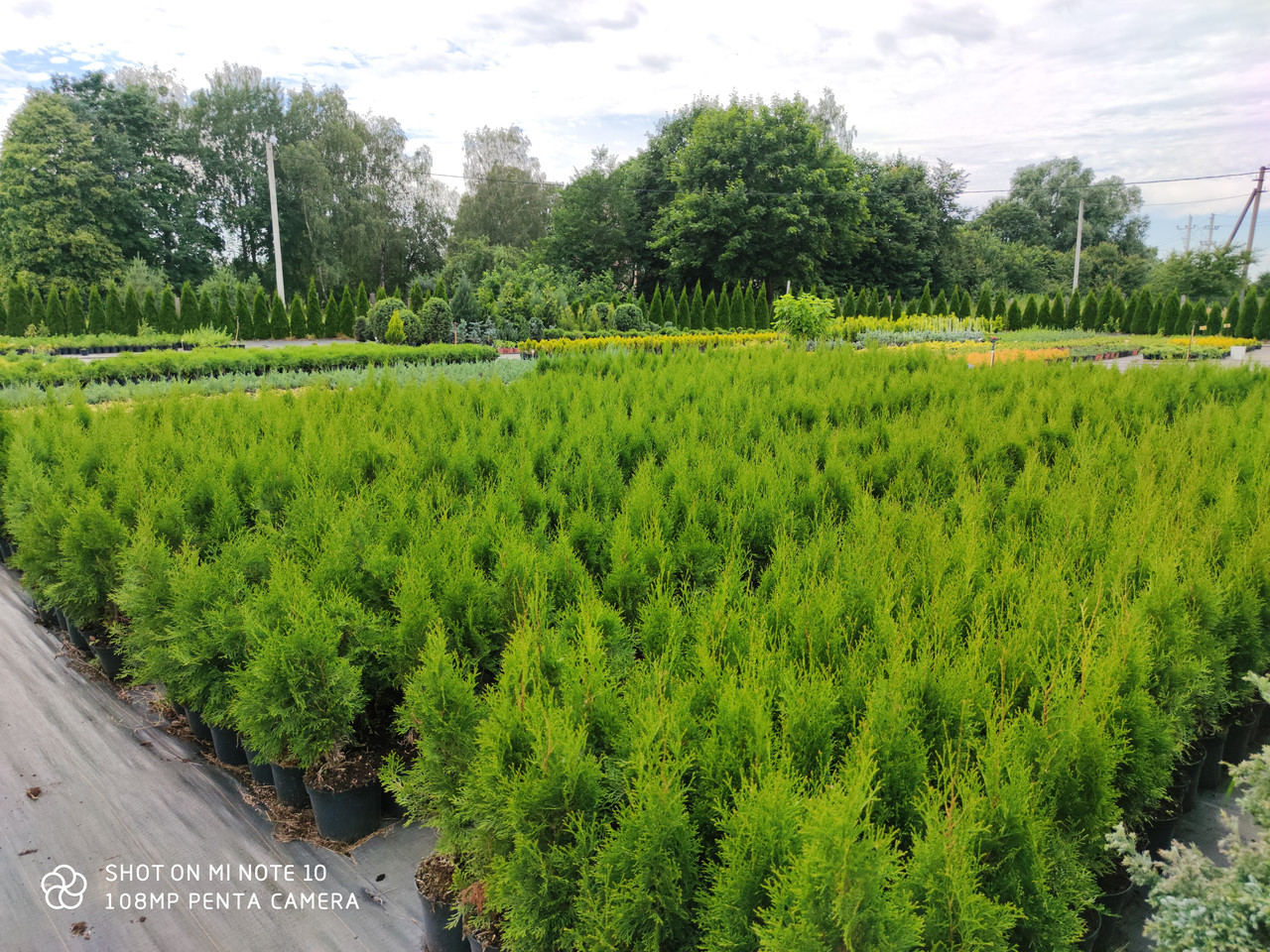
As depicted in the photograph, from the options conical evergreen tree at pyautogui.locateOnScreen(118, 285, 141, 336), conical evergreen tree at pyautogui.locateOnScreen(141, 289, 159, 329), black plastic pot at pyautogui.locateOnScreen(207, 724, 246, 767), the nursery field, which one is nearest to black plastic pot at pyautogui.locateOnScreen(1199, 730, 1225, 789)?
the nursery field

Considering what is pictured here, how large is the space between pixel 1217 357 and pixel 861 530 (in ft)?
87.4

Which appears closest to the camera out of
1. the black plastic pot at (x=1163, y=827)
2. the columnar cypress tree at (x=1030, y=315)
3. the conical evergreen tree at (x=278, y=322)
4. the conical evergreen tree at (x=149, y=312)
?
the black plastic pot at (x=1163, y=827)

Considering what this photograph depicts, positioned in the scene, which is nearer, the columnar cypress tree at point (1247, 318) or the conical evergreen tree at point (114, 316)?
the conical evergreen tree at point (114, 316)

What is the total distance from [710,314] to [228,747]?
109 feet

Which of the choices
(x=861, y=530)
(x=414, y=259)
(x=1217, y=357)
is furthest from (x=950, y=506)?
(x=414, y=259)

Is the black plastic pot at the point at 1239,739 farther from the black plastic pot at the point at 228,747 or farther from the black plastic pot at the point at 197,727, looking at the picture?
the black plastic pot at the point at 197,727

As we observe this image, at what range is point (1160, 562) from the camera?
322cm

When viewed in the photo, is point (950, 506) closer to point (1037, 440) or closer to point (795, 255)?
point (1037, 440)

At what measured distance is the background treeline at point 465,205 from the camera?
36531mm

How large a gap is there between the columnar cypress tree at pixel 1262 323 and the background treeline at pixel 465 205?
11.4 feet

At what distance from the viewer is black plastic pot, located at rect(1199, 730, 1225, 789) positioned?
3635 millimetres

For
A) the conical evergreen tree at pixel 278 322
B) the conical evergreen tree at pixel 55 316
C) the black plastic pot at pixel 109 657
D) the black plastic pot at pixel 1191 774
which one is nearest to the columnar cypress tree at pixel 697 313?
the conical evergreen tree at pixel 278 322

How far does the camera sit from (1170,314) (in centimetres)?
3550

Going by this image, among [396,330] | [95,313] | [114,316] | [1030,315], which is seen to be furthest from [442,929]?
[1030,315]
